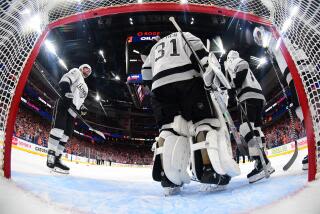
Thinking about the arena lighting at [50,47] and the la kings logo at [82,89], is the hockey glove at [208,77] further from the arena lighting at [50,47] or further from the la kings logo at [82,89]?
the arena lighting at [50,47]

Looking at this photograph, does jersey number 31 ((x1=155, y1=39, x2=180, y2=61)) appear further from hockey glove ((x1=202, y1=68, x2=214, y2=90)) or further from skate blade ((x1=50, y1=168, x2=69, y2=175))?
skate blade ((x1=50, y1=168, x2=69, y2=175))

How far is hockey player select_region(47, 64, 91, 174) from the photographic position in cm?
219

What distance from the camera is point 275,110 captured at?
7.66m

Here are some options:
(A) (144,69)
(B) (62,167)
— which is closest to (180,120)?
(A) (144,69)

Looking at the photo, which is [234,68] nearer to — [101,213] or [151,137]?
[101,213]

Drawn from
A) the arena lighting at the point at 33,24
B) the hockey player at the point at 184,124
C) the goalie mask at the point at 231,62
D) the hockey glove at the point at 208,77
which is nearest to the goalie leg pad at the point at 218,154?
the hockey player at the point at 184,124

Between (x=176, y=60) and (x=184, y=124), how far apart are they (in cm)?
35

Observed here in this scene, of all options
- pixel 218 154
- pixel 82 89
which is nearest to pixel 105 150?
pixel 82 89

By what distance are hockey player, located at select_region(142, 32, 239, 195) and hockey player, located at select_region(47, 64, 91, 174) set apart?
1250 mm

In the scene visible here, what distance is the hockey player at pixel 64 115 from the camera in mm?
2191

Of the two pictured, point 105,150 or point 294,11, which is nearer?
point 294,11

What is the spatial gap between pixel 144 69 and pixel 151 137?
386 inches

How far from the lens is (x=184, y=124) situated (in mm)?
1315

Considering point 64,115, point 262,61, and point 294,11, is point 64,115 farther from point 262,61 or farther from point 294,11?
point 262,61
